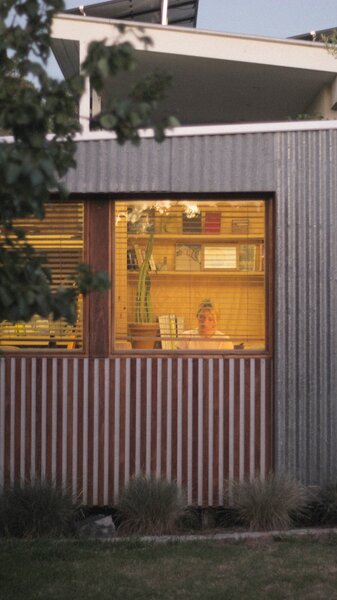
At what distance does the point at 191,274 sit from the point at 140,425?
1379mm

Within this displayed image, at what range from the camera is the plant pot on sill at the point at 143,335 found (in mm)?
9484

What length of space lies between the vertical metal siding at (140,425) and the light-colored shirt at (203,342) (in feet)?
0.46

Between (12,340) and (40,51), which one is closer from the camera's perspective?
(40,51)

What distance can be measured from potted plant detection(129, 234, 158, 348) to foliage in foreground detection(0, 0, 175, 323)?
13.6 feet

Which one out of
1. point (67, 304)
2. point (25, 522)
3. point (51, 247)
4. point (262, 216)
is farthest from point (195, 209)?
point (67, 304)

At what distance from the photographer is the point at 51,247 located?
31.0 feet

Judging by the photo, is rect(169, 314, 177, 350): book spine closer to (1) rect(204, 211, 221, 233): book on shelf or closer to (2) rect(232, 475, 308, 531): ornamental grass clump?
(1) rect(204, 211, 221, 233): book on shelf

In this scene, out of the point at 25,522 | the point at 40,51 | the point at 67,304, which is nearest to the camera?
the point at 67,304

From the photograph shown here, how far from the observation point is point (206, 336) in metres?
9.48

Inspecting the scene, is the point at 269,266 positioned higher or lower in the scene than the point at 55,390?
higher

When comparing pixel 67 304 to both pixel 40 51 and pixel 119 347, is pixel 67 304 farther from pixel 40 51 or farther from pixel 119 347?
pixel 119 347

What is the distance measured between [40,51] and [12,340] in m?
4.74

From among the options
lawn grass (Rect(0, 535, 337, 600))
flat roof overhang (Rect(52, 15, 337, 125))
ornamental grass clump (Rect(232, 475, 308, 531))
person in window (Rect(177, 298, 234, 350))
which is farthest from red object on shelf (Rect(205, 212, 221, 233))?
flat roof overhang (Rect(52, 15, 337, 125))

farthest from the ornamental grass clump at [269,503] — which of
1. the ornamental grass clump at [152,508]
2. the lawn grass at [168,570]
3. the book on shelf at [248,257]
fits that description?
the book on shelf at [248,257]
